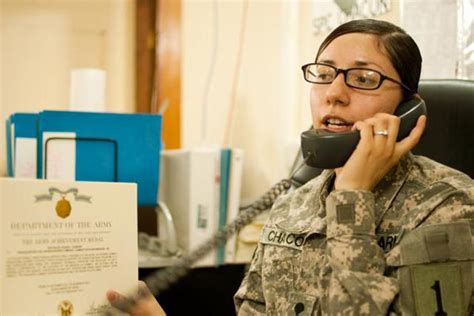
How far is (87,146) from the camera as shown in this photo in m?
1.67

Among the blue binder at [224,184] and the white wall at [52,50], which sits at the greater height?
the white wall at [52,50]

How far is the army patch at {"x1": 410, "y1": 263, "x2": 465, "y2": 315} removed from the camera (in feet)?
2.70

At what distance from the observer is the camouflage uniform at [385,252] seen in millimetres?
833

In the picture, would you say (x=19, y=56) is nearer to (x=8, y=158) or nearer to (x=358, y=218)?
(x=8, y=158)

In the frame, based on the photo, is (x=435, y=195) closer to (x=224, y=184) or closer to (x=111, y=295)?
(x=111, y=295)

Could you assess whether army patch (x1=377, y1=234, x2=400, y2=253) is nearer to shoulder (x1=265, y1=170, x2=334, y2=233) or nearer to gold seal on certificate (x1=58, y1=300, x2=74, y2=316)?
shoulder (x1=265, y1=170, x2=334, y2=233)

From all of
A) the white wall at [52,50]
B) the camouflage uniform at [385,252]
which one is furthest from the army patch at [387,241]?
the white wall at [52,50]

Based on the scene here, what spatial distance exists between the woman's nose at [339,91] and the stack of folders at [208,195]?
0.85m

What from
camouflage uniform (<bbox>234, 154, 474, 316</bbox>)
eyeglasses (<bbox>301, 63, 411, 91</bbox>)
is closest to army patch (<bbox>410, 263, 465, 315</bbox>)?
camouflage uniform (<bbox>234, 154, 474, 316</bbox>)

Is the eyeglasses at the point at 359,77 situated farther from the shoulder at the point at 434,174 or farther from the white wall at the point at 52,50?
the white wall at the point at 52,50

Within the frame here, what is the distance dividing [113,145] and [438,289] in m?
1.11

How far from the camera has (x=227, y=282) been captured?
193cm

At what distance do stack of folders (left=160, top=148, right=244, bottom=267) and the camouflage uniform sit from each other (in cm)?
77

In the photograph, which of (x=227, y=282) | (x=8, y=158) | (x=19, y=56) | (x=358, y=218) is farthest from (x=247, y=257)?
(x=19, y=56)
